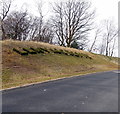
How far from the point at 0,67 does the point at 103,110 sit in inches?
387

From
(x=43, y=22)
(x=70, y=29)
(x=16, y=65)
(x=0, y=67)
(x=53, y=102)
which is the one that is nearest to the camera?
(x=53, y=102)

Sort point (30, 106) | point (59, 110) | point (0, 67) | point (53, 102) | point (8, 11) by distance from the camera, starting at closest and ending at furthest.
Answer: point (59, 110), point (30, 106), point (53, 102), point (0, 67), point (8, 11)

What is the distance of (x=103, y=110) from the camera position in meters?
5.86

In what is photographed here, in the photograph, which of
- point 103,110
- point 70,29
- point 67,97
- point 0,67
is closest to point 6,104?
point 67,97

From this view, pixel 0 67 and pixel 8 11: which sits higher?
pixel 8 11

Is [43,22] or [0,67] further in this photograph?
[43,22]

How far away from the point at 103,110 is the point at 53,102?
5.87 ft

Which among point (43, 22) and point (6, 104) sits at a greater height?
point (43, 22)

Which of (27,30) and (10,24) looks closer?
(10,24)

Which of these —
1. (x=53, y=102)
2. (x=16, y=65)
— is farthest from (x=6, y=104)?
(x=16, y=65)

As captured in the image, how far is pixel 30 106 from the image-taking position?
611 centimetres

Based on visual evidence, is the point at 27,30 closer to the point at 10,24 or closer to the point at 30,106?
the point at 10,24

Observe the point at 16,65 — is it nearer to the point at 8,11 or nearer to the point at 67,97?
the point at 67,97

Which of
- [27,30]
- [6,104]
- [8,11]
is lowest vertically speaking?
[6,104]
